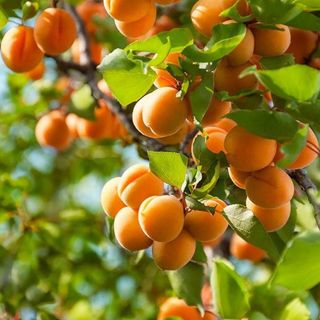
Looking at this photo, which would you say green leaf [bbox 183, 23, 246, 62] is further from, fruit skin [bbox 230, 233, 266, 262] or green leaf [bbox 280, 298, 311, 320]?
fruit skin [bbox 230, 233, 266, 262]

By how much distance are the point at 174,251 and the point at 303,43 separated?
16.4 inches

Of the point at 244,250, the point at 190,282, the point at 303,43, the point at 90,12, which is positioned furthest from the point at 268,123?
the point at 90,12

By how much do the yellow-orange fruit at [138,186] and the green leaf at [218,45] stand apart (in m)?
0.20

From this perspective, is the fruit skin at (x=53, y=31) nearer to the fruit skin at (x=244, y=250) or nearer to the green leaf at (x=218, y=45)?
the green leaf at (x=218, y=45)

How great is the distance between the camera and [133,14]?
1.24m

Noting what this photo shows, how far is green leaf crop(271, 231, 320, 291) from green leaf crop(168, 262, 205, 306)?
0.49m

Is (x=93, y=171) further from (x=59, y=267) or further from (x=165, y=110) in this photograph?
(x=165, y=110)

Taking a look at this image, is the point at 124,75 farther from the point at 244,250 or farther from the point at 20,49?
the point at 244,250

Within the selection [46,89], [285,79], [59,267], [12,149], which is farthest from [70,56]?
[285,79]

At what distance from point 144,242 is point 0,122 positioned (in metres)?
1.38

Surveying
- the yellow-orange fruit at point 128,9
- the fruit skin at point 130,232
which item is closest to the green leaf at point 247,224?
the fruit skin at point 130,232

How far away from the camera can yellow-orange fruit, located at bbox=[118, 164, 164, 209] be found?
118 centimetres

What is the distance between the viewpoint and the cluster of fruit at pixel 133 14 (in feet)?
4.01

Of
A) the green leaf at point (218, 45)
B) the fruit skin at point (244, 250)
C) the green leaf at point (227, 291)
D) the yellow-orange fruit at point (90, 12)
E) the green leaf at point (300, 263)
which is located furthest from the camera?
the yellow-orange fruit at point (90, 12)
